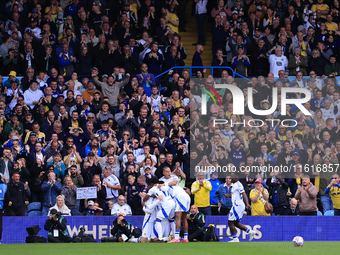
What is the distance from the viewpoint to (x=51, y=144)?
1664 centimetres

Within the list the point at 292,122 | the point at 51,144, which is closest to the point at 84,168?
the point at 51,144

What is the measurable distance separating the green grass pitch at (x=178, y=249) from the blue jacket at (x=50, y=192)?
9.10 feet

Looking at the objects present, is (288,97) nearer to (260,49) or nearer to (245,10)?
(260,49)

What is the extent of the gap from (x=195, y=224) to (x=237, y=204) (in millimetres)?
1268

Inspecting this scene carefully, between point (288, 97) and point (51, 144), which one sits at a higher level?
point (288, 97)

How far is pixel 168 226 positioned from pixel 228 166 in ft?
10.9

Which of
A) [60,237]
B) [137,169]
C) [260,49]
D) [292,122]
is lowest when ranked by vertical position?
[60,237]

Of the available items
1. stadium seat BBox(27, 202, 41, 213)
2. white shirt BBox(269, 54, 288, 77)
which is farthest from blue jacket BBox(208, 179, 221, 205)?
white shirt BBox(269, 54, 288, 77)

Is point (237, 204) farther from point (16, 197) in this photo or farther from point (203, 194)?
point (16, 197)

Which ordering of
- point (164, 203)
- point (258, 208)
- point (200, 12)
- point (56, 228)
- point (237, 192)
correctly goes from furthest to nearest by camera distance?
point (200, 12) → point (258, 208) → point (237, 192) → point (56, 228) → point (164, 203)

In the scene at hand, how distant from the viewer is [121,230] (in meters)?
14.7

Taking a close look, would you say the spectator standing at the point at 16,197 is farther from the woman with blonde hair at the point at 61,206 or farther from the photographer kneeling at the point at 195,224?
the photographer kneeling at the point at 195,224

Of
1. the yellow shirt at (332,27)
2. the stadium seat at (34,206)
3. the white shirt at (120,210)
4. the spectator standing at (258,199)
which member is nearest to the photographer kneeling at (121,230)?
the white shirt at (120,210)

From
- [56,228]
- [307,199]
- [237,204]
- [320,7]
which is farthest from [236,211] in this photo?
[320,7]
